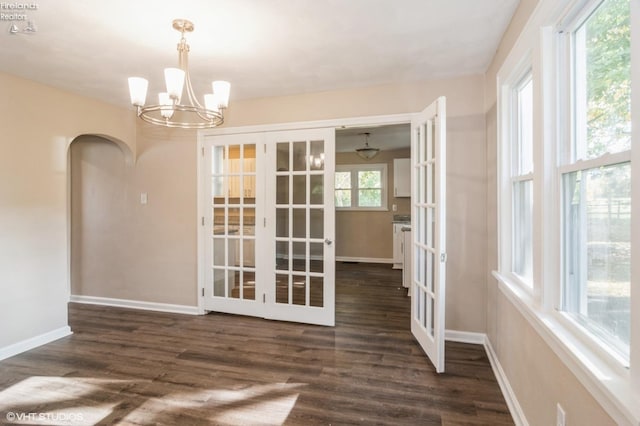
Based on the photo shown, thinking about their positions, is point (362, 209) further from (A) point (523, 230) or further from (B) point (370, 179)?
(A) point (523, 230)

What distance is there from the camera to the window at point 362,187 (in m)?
7.31

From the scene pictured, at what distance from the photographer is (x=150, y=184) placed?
13.3 feet

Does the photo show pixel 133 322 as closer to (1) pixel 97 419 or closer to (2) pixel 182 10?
(1) pixel 97 419

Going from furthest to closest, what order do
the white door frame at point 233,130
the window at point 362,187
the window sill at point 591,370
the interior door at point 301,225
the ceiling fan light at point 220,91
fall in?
the window at point 362,187
the interior door at point 301,225
the white door frame at point 233,130
the ceiling fan light at point 220,91
the window sill at point 591,370

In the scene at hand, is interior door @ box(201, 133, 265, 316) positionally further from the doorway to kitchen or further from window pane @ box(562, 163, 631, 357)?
window pane @ box(562, 163, 631, 357)

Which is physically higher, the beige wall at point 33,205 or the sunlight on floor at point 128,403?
the beige wall at point 33,205

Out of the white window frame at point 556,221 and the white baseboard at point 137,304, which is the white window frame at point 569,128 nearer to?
the white window frame at point 556,221

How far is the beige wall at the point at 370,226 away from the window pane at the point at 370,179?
0.68ft

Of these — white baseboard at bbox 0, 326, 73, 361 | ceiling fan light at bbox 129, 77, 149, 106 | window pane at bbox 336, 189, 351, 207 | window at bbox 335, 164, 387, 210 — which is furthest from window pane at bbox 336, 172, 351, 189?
ceiling fan light at bbox 129, 77, 149, 106

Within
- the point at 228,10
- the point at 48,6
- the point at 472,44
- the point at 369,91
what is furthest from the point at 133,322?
the point at 472,44

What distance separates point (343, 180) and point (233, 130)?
4.08 metres

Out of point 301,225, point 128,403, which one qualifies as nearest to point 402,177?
point 301,225

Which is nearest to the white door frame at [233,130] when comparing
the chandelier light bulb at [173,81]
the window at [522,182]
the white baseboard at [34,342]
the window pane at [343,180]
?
the window at [522,182]

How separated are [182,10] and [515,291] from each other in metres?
2.61
